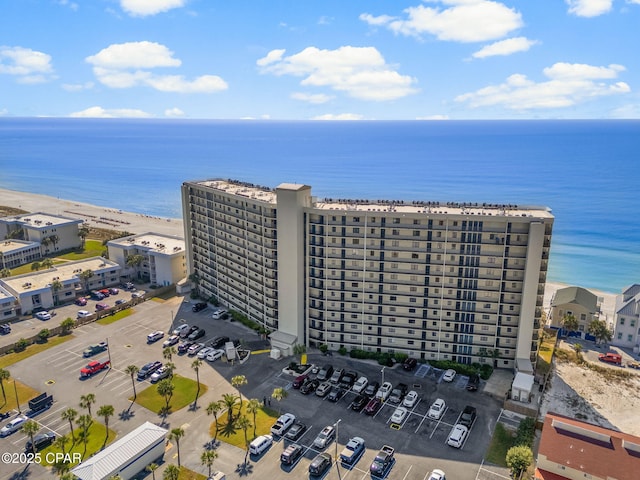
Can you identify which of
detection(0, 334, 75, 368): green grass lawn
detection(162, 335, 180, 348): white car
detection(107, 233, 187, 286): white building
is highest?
detection(107, 233, 187, 286): white building

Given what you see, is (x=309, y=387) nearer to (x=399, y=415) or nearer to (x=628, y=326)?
(x=399, y=415)

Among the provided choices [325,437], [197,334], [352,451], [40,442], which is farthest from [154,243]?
[352,451]

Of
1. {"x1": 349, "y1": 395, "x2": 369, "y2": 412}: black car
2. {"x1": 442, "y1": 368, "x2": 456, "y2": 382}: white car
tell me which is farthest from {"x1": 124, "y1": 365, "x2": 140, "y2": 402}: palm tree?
{"x1": 442, "y1": 368, "x2": 456, "y2": 382}: white car

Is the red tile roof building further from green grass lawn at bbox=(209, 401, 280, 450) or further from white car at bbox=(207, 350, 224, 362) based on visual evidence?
white car at bbox=(207, 350, 224, 362)

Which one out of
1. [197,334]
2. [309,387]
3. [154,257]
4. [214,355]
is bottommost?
[309,387]

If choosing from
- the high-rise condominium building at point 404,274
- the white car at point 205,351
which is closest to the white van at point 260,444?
the high-rise condominium building at point 404,274

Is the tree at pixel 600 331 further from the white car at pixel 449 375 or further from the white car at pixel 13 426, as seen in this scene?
the white car at pixel 13 426
